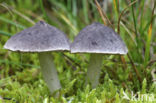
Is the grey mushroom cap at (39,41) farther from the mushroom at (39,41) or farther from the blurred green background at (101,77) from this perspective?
the blurred green background at (101,77)

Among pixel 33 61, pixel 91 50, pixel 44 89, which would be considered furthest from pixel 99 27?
pixel 33 61

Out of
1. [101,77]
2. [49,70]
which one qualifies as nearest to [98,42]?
[49,70]

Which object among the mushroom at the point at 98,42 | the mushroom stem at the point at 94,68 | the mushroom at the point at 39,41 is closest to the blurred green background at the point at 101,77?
the mushroom stem at the point at 94,68

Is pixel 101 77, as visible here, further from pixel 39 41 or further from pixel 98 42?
pixel 39 41

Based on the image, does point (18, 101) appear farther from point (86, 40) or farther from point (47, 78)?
point (86, 40)

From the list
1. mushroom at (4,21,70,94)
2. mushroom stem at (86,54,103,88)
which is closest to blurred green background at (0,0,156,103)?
mushroom stem at (86,54,103,88)

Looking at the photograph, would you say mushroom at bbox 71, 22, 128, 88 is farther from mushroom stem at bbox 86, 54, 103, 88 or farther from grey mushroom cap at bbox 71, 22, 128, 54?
mushroom stem at bbox 86, 54, 103, 88
